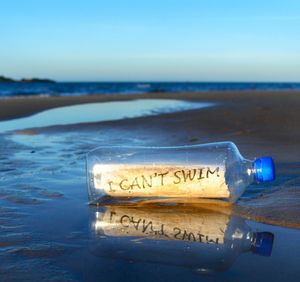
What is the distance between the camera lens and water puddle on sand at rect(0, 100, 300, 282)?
2.38 m

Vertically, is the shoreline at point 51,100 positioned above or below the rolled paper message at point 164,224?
above

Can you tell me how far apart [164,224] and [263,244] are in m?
0.68

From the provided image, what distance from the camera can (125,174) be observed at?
12.1ft

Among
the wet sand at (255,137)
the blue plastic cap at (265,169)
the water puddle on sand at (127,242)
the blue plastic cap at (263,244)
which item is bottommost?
the water puddle on sand at (127,242)

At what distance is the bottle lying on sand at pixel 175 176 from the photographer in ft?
11.7

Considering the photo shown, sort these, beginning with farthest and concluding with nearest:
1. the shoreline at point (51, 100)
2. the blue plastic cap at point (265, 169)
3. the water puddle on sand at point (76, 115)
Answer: the shoreline at point (51, 100) < the water puddle on sand at point (76, 115) < the blue plastic cap at point (265, 169)

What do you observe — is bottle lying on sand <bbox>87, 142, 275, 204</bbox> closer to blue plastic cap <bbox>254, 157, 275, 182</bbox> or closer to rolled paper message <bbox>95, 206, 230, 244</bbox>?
blue plastic cap <bbox>254, 157, 275, 182</bbox>

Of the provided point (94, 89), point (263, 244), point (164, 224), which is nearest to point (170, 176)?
point (164, 224)

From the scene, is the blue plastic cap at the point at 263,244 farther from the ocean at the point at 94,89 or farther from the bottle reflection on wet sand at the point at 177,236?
the ocean at the point at 94,89

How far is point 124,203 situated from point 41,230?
2.58ft

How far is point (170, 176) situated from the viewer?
11.9ft

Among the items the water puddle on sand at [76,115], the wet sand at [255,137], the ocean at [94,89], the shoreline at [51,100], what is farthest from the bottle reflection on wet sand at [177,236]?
the ocean at [94,89]

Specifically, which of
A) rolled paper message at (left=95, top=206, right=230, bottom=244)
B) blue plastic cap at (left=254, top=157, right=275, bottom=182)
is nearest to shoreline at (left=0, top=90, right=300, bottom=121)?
rolled paper message at (left=95, top=206, right=230, bottom=244)

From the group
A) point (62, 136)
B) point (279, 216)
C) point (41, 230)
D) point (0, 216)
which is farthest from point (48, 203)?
point (62, 136)
